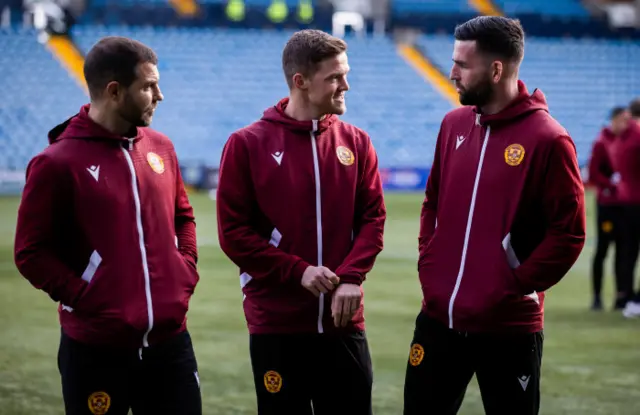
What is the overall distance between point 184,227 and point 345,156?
2.26 feet

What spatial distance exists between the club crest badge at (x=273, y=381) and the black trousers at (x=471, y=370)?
0.50m

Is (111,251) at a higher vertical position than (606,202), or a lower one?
higher

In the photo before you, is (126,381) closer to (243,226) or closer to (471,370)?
(243,226)

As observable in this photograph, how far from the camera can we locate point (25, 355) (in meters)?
8.04

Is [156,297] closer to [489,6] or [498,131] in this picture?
[498,131]

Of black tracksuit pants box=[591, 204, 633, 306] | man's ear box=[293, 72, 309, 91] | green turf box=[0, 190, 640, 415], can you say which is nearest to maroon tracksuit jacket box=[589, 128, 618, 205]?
black tracksuit pants box=[591, 204, 633, 306]

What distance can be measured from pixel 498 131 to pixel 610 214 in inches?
265

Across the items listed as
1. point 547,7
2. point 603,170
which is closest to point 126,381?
point 603,170

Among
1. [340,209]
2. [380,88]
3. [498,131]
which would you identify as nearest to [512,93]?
[498,131]

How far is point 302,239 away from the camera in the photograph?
406 cm

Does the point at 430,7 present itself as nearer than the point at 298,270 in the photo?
No

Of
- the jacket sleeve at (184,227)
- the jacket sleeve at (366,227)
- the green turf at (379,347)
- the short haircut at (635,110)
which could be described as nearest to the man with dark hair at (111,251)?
the jacket sleeve at (184,227)

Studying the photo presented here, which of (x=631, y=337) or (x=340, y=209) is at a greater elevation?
(x=340, y=209)

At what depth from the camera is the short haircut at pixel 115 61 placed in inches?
150
